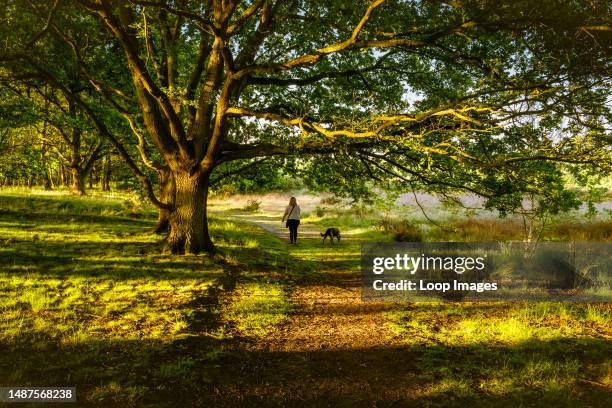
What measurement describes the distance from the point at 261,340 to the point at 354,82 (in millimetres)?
8612

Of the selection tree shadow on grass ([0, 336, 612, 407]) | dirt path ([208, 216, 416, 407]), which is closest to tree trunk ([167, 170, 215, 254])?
dirt path ([208, 216, 416, 407])

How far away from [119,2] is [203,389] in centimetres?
932

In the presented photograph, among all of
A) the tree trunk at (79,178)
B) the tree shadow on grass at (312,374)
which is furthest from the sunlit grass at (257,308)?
the tree trunk at (79,178)

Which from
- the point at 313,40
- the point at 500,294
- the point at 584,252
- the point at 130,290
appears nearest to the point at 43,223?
the point at 130,290

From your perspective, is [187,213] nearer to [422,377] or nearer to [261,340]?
[261,340]

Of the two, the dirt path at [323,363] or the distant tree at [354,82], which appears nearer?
the dirt path at [323,363]

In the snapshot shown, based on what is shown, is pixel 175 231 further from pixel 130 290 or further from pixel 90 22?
pixel 90 22

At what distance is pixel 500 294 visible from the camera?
923 cm

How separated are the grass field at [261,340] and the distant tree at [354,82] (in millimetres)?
2659

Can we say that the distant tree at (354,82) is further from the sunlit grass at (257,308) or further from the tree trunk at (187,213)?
the sunlit grass at (257,308)

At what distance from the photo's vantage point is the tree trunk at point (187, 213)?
10492 mm

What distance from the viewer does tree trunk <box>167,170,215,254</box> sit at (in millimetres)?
10492

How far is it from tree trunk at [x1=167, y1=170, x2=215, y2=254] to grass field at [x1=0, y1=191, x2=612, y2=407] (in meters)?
0.57

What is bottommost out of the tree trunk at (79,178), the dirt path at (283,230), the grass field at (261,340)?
the grass field at (261,340)
